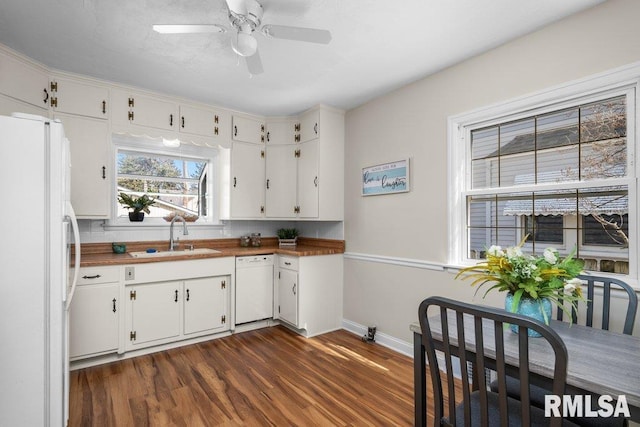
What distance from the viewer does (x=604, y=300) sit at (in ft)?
5.65

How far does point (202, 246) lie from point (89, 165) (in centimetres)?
141

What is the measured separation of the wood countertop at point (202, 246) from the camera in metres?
2.86

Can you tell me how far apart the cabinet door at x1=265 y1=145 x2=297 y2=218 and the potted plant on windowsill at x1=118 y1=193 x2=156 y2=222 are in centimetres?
136

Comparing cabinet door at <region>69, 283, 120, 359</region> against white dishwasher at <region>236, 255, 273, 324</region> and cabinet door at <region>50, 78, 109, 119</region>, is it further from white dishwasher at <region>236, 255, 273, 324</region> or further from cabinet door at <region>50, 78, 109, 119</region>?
cabinet door at <region>50, 78, 109, 119</region>

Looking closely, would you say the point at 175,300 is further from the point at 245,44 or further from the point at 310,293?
the point at 245,44

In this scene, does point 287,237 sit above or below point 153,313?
above

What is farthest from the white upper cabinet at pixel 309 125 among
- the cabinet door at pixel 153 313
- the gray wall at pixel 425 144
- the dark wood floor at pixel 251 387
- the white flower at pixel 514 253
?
the white flower at pixel 514 253

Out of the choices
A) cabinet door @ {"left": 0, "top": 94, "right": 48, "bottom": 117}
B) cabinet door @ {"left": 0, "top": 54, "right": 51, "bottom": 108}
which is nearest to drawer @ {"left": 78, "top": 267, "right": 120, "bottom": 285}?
cabinet door @ {"left": 0, "top": 94, "right": 48, "bottom": 117}

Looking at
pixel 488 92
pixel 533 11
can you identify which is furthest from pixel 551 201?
pixel 533 11

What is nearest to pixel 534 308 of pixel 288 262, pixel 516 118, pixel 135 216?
pixel 516 118

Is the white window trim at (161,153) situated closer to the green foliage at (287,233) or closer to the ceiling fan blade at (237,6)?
the green foliage at (287,233)

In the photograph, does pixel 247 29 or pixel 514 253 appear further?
pixel 247 29

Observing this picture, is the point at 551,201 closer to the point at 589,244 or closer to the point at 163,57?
the point at 589,244

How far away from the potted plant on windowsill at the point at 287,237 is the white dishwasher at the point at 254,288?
1.36 feet
